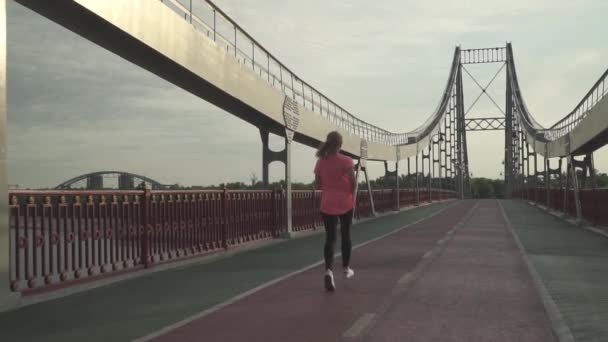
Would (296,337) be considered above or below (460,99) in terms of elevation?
below

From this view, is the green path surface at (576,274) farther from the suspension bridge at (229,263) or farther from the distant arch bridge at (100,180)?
the distant arch bridge at (100,180)

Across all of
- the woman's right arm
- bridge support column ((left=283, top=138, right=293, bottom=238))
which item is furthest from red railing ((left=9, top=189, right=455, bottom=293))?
the woman's right arm

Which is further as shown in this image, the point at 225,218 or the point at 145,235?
the point at 225,218

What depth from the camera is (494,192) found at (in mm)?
171875

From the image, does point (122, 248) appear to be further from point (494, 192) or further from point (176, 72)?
point (494, 192)

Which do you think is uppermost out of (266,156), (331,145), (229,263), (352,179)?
(266,156)

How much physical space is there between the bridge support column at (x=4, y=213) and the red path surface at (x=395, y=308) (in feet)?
7.06

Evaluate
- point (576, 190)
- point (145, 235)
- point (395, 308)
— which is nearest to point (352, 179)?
point (395, 308)

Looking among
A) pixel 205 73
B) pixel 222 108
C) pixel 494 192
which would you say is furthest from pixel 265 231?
pixel 494 192

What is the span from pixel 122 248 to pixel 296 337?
15.4ft

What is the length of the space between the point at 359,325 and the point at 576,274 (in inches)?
199

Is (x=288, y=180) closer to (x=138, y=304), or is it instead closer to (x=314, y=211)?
(x=314, y=211)

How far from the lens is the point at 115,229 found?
8953 millimetres

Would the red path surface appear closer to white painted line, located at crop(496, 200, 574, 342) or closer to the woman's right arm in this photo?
white painted line, located at crop(496, 200, 574, 342)
